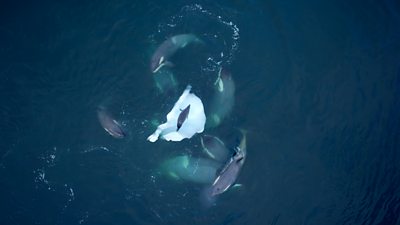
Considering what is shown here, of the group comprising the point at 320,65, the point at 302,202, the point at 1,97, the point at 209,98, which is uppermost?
the point at 320,65

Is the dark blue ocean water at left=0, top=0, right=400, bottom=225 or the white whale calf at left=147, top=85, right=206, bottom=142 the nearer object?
the white whale calf at left=147, top=85, right=206, bottom=142

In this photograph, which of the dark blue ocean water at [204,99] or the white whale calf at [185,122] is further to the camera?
the dark blue ocean water at [204,99]

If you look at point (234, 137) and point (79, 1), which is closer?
point (234, 137)

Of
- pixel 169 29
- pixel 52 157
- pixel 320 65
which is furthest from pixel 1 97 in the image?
pixel 320 65

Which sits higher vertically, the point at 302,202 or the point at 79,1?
the point at 79,1

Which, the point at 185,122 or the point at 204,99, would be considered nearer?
the point at 185,122

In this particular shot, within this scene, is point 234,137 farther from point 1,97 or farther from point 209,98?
point 1,97

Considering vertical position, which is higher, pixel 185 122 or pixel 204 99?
pixel 204 99
